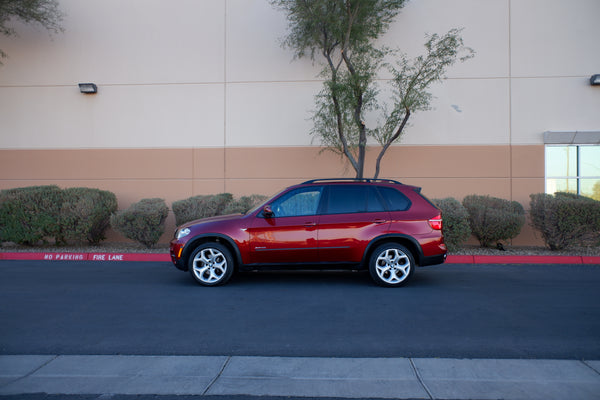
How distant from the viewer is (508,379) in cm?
380

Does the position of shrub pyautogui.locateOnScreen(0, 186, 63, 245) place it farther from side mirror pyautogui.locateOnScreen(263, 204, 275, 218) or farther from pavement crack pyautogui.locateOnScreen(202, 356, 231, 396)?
pavement crack pyautogui.locateOnScreen(202, 356, 231, 396)

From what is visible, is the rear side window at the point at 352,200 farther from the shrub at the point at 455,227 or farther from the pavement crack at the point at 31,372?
the pavement crack at the point at 31,372

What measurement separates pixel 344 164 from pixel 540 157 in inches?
217

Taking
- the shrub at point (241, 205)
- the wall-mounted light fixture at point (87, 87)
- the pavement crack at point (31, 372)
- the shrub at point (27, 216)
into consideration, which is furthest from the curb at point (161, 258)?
the pavement crack at point (31, 372)

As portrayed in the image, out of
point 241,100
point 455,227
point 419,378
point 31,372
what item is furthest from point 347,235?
point 241,100

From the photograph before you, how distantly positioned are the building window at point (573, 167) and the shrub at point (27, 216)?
13422 millimetres

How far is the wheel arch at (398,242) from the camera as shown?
7223 millimetres

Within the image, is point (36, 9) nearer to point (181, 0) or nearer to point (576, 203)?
point (181, 0)

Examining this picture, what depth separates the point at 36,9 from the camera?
42.2ft

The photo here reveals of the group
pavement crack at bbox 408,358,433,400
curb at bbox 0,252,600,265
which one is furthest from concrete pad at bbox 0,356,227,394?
curb at bbox 0,252,600,265

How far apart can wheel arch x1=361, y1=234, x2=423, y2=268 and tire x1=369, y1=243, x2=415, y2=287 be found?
3.2 inches

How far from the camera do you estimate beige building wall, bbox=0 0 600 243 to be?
12703mm

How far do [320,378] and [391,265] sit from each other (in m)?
3.70

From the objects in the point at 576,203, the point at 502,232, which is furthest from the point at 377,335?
the point at 576,203
